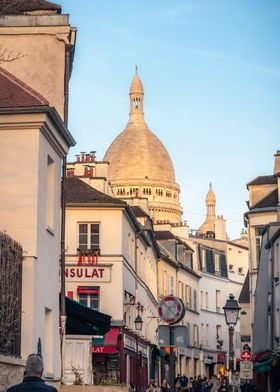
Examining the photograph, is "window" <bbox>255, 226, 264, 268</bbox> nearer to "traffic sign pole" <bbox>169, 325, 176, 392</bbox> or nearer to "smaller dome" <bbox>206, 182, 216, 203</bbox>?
"traffic sign pole" <bbox>169, 325, 176, 392</bbox>

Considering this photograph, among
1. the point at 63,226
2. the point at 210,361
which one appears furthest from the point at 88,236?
the point at 210,361

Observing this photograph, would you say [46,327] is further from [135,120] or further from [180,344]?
[135,120]

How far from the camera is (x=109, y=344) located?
4922 cm

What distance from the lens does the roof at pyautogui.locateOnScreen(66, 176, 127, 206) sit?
163ft

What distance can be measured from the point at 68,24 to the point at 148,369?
44.2 metres

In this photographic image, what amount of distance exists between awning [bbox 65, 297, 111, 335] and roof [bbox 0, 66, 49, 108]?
6280 millimetres

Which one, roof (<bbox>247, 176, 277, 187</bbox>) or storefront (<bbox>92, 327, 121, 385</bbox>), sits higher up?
roof (<bbox>247, 176, 277, 187</bbox>)

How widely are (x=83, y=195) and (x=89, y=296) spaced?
4940 millimetres

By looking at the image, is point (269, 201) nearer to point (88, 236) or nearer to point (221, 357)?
point (88, 236)

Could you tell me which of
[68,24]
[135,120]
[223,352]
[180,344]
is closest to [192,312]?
[223,352]

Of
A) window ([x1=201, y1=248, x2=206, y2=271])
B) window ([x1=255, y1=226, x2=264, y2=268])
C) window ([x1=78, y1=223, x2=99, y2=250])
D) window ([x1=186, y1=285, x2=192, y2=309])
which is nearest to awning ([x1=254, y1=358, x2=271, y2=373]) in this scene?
window ([x1=78, y1=223, x2=99, y2=250])

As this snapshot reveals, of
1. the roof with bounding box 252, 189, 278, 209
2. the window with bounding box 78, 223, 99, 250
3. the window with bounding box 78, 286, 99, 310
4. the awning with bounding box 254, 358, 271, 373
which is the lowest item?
the awning with bounding box 254, 358, 271, 373

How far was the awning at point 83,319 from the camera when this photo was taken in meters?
26.6

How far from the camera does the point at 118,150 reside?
588 feet
